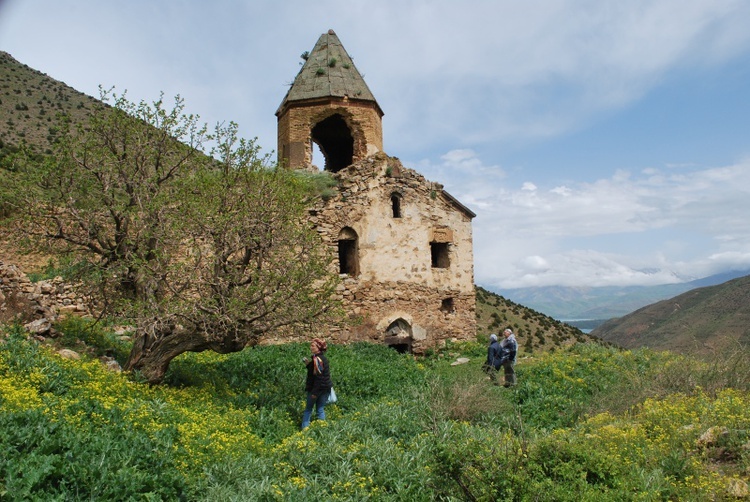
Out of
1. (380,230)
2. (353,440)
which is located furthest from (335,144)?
Result: (353,440)

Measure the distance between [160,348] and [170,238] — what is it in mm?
1913

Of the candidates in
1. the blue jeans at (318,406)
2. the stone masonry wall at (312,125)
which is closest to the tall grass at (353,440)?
the blue jeans at (318,406)

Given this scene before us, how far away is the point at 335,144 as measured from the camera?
22.1 m

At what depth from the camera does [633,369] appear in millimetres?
12383

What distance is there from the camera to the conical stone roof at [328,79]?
59.7 feet

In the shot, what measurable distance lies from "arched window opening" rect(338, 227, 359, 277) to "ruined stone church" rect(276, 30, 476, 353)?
0.03m

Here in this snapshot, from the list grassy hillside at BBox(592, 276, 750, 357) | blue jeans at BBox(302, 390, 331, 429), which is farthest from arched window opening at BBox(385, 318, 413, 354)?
grassy hillside at BBox(592, 276, 750, 357)

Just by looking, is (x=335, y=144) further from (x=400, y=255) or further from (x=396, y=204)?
(x=400, y=255)

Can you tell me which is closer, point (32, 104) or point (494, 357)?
point (494, 357)

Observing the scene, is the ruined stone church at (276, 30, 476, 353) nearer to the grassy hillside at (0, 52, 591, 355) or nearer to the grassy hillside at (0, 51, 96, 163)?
the grassy hillside at (0, 52, 591, 355)

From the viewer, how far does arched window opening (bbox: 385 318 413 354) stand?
1675 centimetres

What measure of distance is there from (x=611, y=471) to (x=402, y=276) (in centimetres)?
1163

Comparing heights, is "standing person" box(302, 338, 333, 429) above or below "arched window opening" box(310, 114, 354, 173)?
below

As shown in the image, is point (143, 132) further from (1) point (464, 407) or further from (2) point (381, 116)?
(2) point (381, 116)
